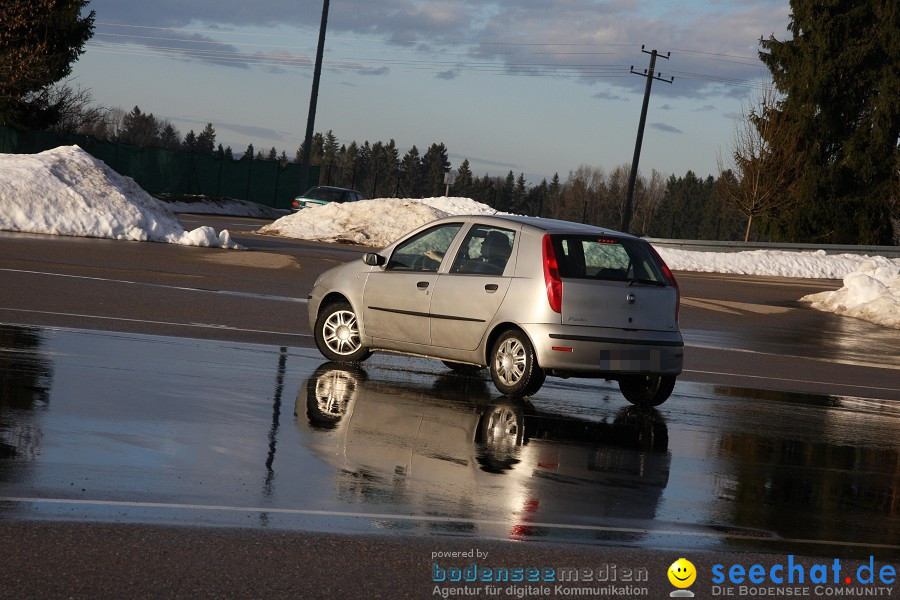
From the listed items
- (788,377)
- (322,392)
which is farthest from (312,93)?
(322,392)

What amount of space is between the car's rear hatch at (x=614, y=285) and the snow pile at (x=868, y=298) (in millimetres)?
12157

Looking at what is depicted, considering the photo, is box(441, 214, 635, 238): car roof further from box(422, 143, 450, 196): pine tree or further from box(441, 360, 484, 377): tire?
box(422, 143, 450, 196): pine tree

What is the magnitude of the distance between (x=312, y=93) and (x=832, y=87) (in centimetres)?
2054

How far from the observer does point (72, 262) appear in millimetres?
19766

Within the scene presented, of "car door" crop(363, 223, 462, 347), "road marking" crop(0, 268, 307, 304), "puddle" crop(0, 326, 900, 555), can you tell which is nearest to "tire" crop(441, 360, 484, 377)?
"puddle" crop(0, 326, 900, 555)

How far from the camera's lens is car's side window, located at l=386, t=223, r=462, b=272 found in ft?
36.8

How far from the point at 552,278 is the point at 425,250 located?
171 cm

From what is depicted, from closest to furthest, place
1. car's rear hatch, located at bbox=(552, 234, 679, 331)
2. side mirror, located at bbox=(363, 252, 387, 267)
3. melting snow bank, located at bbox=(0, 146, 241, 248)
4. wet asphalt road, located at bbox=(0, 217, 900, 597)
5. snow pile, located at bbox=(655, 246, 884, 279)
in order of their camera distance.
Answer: wet asphalt road, located at bbox=(0, 217, 900, 597), car's rear hatch, located at bbox=(552, 234, 679, 331), side mirror, located at bbox=(363, 252, 387, 267), melting snow bank, located at bbox=(0, 146, 241, 248), snow pile, located at bbox=(655, 246, 884, 279)

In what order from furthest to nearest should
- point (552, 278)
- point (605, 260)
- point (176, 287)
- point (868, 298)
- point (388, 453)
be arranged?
point (868, 298) < point (176, 287) < point (605, 260) < point (552, 278) < point (388, 453)

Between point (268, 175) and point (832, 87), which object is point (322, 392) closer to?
point (832, 87)

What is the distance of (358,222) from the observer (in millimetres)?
34750

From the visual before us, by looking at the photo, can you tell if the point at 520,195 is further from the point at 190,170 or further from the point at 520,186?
the point at 190,170

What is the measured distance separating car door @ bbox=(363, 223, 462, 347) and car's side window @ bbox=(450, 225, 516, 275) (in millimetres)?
229

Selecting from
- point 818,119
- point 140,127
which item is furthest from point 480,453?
Result: point 140,127
